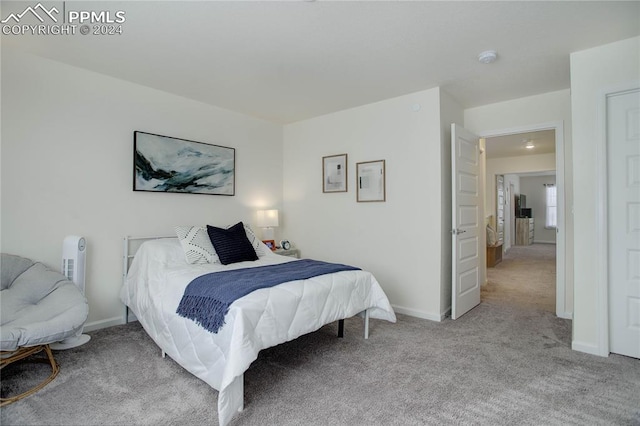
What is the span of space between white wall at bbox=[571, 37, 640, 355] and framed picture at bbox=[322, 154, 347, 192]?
2.45 m

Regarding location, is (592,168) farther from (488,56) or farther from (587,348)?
(587,348)

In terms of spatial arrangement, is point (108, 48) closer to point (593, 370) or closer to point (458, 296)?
point (458, 296)

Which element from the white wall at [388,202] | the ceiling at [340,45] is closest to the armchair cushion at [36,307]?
the ceiling at [340,45]

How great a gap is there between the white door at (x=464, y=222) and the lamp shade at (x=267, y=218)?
233 cm

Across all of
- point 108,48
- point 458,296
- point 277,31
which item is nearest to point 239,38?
point 277,31

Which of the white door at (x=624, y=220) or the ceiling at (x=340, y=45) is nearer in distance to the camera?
the ceiling at (x=340, y=45)

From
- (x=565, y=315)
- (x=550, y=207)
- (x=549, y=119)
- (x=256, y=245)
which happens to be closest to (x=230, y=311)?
(x=256, y=245)

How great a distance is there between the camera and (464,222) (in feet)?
12.6

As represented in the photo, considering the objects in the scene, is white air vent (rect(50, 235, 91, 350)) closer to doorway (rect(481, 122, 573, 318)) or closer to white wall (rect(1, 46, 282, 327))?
white wall (rect(1, 46, 282, 327))

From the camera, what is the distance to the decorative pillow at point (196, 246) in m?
3.17

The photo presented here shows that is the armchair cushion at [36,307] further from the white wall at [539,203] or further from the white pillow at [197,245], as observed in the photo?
the white wall at [539,203]

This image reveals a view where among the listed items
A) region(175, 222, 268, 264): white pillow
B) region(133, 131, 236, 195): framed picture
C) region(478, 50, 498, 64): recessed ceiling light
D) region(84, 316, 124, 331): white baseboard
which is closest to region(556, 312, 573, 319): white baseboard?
region(478, 50, 498, 64): recessed ceiling light

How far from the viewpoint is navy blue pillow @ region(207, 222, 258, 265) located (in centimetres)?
324

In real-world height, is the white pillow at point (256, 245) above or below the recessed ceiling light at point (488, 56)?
below
